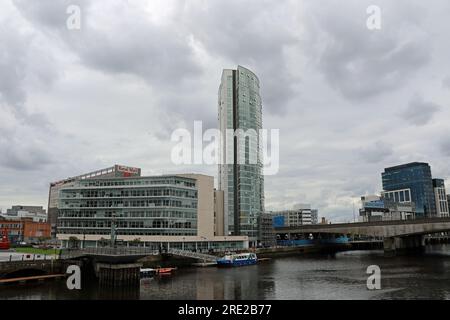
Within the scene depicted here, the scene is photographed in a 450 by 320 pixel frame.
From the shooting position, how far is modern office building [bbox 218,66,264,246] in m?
135

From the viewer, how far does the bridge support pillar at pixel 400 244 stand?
130450 mm

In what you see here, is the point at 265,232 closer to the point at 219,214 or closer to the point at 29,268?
the point at 219,214

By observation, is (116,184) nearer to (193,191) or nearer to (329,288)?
(193,191)

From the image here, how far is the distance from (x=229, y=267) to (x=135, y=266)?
30.7m

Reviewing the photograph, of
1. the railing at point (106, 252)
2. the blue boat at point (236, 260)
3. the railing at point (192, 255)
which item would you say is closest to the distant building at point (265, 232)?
the blue boat at point (236, 260)

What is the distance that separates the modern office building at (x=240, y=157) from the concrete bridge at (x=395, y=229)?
27.8 meters

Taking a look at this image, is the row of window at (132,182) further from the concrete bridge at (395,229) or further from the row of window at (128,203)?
the concrete bridge at (395,229)

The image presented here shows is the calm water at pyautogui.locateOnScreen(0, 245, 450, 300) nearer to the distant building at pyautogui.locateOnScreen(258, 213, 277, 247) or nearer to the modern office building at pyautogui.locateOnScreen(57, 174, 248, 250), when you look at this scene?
the modern office building at pyautogui.locateOnScreen(57, 174, 248, 250)

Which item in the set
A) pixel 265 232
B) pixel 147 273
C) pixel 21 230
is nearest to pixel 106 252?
pixel 147 273

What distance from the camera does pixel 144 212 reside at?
10806cm

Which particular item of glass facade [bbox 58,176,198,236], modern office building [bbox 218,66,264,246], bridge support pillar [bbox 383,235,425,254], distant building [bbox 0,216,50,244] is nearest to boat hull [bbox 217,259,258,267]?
glass facade [bbox 58,176,198,236]

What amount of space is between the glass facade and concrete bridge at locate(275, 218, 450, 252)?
5520 centimetres
